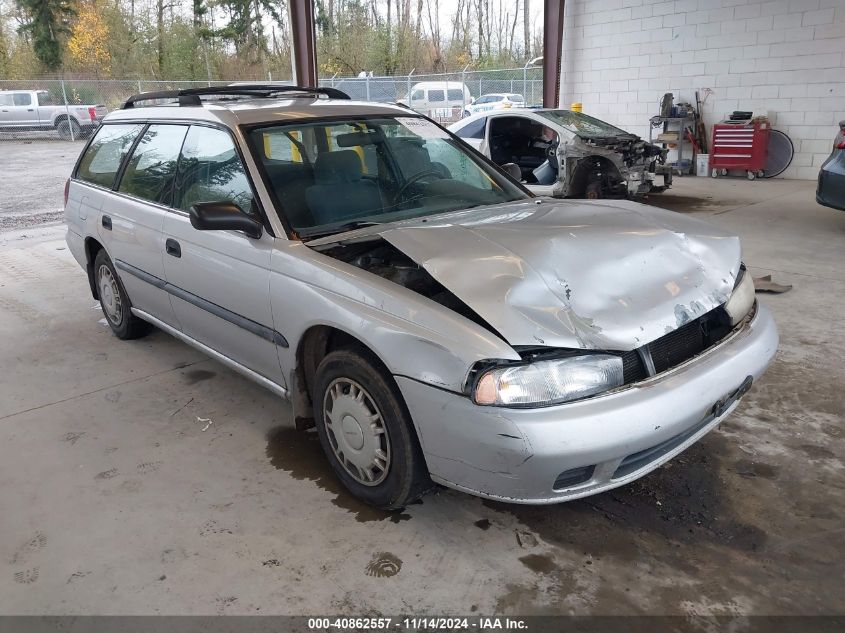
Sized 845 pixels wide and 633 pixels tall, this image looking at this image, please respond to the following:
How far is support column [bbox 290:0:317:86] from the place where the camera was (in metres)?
11.6

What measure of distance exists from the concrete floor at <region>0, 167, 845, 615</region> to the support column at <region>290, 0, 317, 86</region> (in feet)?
31.7

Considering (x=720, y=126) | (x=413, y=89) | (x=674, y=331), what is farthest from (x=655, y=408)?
(x=413, y=89)

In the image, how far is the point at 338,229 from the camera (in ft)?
9.25

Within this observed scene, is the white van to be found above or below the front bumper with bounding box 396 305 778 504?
above

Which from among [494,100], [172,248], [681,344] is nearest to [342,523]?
[681,344]

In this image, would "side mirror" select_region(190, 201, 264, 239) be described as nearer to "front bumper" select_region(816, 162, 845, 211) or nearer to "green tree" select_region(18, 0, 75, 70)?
"front bumper" select_region(816, 162, 845, 211)

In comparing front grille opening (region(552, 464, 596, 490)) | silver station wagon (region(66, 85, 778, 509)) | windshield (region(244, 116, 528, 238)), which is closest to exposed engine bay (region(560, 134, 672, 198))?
silver station wagon (region(66, 85, 778, 509))

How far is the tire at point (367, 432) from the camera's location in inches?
90.6

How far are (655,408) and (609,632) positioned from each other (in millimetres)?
699

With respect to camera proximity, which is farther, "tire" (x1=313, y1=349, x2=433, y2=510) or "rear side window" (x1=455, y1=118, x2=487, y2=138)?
"rear side window" (x1=455, y1=118, x2=487, y2=138)

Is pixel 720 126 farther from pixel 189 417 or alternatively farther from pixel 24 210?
pixel 24 210

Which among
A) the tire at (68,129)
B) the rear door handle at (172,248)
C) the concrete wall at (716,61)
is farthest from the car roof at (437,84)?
the rear door handle at (172,248)

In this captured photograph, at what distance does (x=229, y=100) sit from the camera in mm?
3650

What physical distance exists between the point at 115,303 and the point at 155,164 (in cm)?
121
